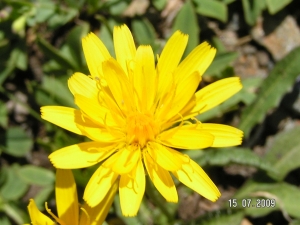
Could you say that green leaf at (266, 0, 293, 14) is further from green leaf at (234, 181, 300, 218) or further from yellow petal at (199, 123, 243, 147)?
yellow petal at (199, 123, 243, 147)

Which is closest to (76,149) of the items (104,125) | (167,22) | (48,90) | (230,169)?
(104,125)

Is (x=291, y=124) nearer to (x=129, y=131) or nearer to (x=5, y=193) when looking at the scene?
(x=129, y=131)

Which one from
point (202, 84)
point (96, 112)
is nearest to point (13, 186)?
point (96, 112)

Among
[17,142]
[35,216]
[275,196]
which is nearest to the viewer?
[35,216]

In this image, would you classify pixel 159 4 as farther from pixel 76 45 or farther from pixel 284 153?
pixel 284 153
